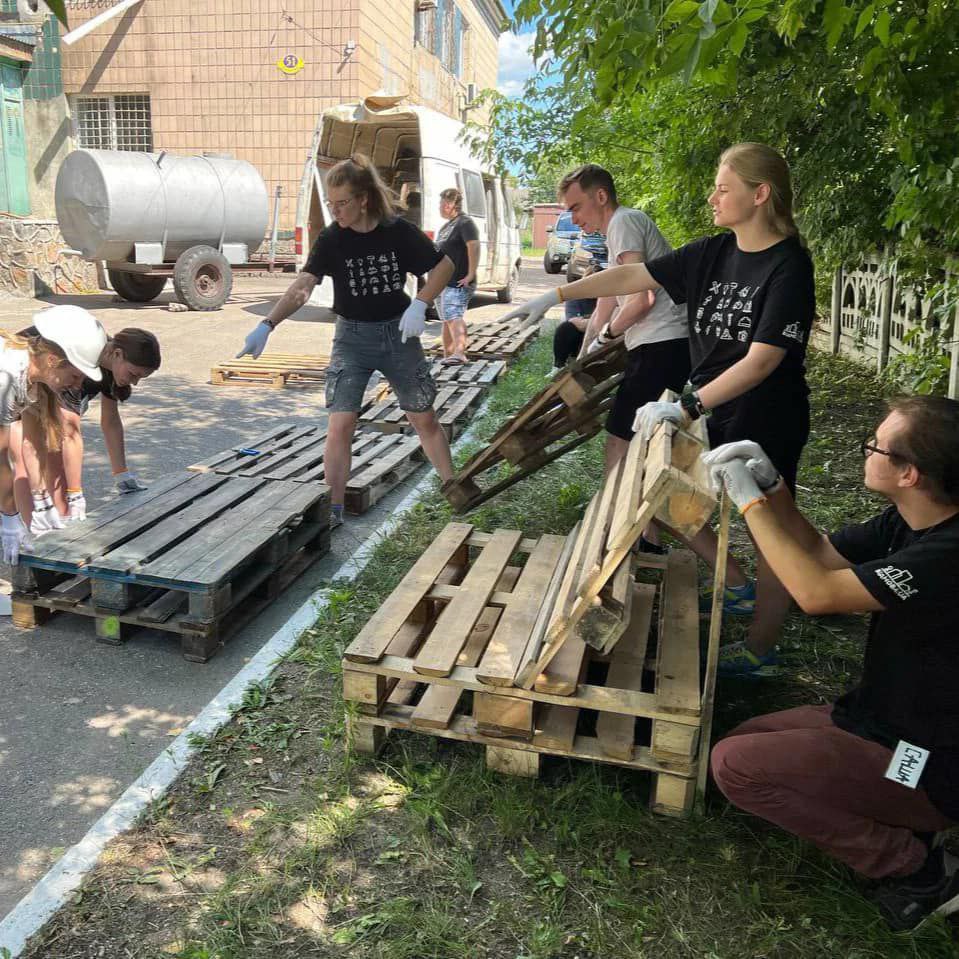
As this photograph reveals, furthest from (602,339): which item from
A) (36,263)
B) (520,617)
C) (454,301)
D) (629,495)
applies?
(36,263)

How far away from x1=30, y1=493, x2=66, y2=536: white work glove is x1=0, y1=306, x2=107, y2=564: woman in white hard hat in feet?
0.24

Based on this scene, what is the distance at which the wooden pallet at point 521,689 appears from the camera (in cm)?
266

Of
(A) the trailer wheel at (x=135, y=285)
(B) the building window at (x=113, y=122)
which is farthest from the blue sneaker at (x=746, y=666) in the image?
(B) the building window at (x=113, y=122)

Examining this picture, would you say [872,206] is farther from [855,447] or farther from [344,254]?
[344,254]

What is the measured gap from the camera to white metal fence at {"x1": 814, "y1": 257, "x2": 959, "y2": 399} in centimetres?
800

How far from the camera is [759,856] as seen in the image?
8.32ft

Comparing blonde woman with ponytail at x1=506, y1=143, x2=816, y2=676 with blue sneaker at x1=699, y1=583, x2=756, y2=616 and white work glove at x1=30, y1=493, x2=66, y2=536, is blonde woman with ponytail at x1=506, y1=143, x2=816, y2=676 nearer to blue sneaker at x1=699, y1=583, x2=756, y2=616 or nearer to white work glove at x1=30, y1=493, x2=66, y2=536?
blue sneaker at x1=699, y1=583, x2=756, y2=616

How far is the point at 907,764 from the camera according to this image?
2188 mm

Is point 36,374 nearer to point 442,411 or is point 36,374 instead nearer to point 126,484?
point 126,484

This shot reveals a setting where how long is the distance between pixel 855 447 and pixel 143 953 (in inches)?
243

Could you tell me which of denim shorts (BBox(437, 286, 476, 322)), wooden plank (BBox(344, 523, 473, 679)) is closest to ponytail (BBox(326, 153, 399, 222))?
wooden plank (BBox(344, 523, 473, 679))

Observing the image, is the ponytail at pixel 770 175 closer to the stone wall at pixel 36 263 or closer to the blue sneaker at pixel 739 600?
the blue sneaker at pixel 739 600

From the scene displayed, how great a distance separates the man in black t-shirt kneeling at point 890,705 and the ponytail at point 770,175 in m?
1.11

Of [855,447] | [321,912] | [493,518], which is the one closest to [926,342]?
[855,447]
